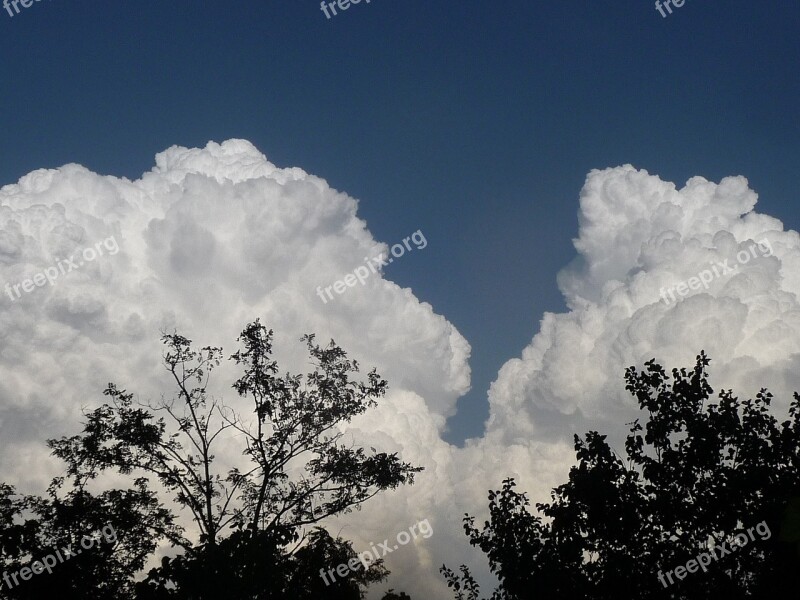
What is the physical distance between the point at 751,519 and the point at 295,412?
18.7 metres

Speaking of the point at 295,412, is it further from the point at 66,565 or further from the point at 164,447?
the point at 66,565

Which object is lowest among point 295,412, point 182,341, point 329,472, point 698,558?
point 698,558

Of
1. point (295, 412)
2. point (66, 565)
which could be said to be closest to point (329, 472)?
point (295, 412)

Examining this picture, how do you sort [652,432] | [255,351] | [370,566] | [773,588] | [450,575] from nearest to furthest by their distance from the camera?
[773,588]
[652,432]
[450,575]
[255,351]
[370,566]

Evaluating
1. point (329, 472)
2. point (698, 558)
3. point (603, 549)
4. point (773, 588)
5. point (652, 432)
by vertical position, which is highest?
point (329, 472)

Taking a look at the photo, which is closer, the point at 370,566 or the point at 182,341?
the point at 182,341

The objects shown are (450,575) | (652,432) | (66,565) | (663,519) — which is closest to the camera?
(66,565)

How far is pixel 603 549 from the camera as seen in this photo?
46.3ft

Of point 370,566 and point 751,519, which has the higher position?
point 370,566

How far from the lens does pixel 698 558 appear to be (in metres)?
13.4

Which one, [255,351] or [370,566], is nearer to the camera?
[255,351]

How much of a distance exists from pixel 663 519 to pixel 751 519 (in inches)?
70.3

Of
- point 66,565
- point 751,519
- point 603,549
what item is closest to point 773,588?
point 751,519

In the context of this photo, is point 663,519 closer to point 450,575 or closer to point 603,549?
point 603,549
